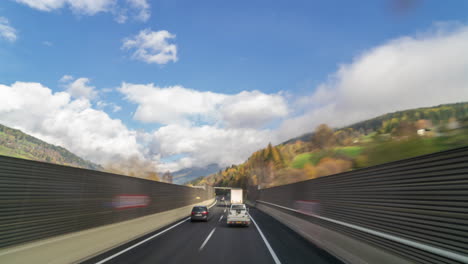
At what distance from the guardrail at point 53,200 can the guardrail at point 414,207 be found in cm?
1071

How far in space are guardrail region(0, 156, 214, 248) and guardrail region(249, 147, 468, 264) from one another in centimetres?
1071

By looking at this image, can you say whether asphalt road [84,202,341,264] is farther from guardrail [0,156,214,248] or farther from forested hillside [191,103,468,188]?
forested hillside [191,103,468,188]

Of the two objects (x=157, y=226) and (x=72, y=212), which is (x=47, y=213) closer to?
(x=72, y=212)

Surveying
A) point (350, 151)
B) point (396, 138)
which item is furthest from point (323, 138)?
point (396, 138)

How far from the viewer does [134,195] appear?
19375 mm

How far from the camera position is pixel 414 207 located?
7.55 m

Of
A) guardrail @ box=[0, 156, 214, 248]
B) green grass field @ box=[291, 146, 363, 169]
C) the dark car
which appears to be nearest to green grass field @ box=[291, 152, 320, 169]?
green grass field @ box=[291, 146, 363, 169]

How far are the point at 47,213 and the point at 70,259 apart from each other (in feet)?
6.05

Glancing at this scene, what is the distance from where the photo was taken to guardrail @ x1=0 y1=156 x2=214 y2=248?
8.30 meters

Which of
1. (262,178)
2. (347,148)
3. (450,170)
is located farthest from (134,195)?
(262,178)

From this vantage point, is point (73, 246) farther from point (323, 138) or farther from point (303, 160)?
point (303, 160)

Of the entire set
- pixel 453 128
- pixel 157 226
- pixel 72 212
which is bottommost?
pixel 157 226

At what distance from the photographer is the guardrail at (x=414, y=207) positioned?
5.98m

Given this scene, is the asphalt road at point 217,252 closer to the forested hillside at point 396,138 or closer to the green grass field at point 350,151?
the forested hillside at point 396,138
